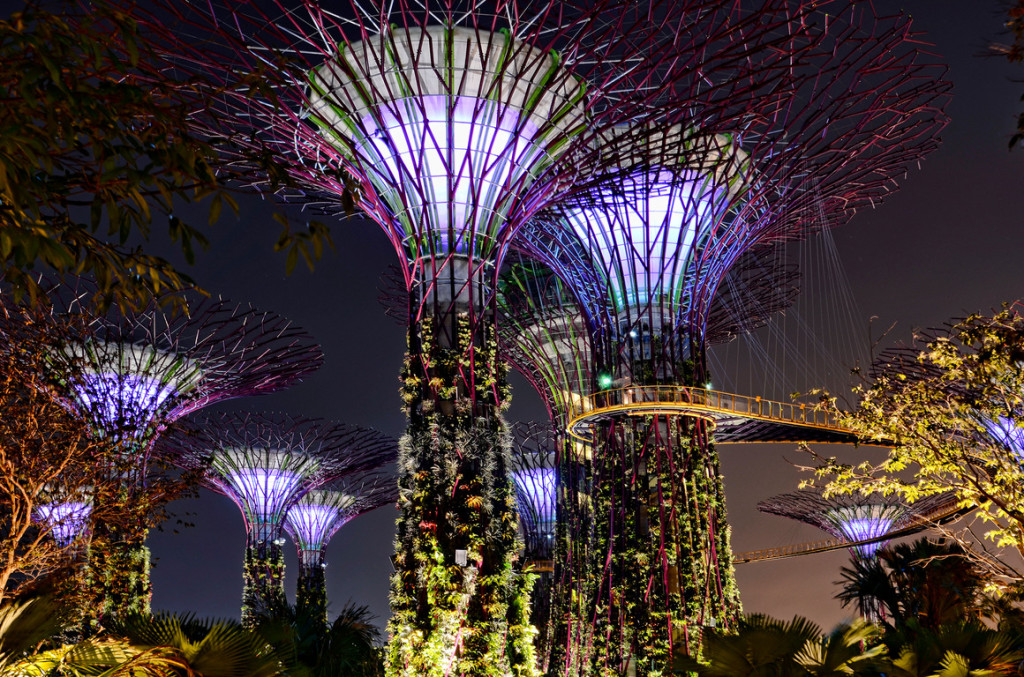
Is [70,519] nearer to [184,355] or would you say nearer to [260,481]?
[184,355]

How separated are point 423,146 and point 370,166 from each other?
3.03 feet

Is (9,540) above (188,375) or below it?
below

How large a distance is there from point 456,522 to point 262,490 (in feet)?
94.9

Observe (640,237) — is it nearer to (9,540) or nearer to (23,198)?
(9,540)

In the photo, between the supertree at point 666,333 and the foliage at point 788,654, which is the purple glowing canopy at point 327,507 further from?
the foliage at point 788,654

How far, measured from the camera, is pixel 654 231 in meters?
24.2

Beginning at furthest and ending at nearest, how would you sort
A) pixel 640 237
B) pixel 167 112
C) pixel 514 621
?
pixel 640 237, pixel 514 621, pixel 167 112

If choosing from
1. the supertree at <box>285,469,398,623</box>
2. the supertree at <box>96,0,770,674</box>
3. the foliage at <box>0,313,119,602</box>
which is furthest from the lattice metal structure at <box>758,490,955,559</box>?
the foliage at <box>0,313,119,602</box>

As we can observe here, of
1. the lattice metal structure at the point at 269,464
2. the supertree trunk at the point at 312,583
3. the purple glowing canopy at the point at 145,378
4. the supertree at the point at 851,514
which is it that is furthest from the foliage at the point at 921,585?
the supertree trunk at the point at 312,583

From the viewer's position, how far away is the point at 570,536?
26.4 meters

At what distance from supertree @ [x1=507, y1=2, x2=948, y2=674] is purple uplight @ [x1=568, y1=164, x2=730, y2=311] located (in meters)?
0.04

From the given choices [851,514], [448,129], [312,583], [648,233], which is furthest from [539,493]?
[448,129]

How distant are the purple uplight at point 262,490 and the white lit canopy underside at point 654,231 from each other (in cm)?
2208

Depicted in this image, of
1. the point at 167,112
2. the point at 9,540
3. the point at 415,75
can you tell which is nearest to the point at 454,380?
the point at 415,75
